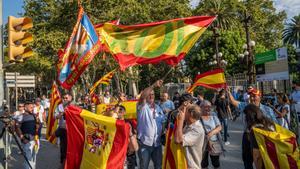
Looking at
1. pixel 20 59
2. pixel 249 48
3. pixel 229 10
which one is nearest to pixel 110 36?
pixel 20 59

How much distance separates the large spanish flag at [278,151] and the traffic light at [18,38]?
453 cm

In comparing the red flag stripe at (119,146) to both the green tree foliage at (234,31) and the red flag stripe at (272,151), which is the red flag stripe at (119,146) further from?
the green tree foliage at (234,31)

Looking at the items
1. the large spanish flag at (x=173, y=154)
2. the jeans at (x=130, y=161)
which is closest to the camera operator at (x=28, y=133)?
the jeans at (x=130, y=161)

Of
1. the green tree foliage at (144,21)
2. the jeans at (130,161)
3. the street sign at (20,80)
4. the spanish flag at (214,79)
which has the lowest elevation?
the jeans at (130,161)

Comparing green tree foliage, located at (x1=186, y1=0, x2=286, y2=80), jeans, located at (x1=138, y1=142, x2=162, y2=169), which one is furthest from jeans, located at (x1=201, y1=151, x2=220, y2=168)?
green tree foliage, located at (x1=186, y1=0, x2=286, y2=80)

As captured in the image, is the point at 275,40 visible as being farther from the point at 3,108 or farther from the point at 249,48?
the point at 3,108

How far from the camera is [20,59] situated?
7.80 m

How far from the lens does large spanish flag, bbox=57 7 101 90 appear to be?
764cm

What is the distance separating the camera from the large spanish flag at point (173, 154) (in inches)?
221

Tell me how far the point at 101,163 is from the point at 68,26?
27686 millimetres

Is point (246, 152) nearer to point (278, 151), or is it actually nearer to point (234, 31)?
point (278, 151)

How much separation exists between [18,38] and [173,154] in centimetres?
376

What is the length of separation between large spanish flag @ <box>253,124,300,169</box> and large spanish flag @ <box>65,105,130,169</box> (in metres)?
1.78

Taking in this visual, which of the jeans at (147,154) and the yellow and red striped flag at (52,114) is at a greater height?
the yellow and red striped flag at (52,114)
